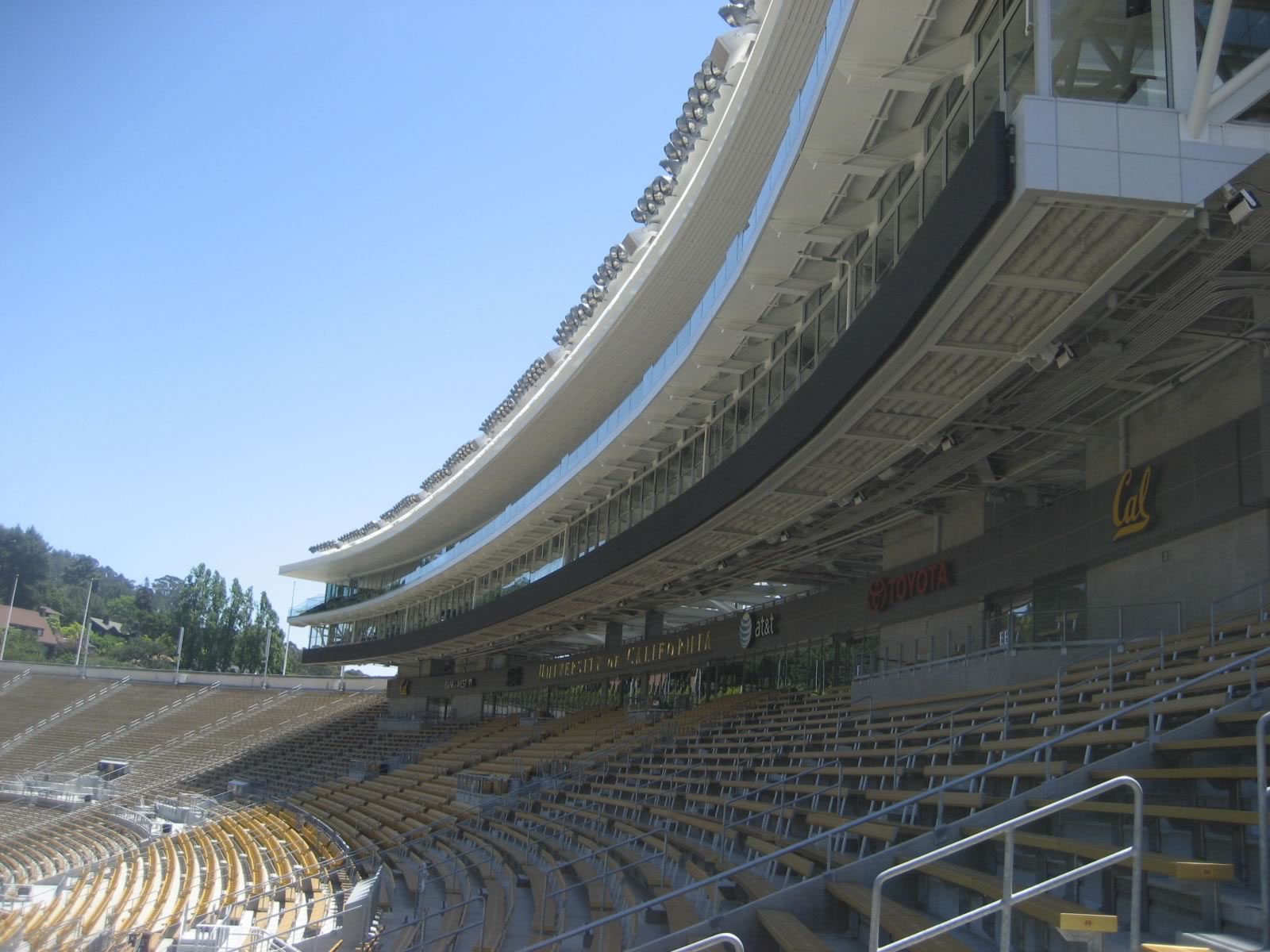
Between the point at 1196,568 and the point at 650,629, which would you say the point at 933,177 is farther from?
the point at 650,629

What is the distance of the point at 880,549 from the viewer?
22.9 metres

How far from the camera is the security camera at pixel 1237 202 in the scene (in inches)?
301

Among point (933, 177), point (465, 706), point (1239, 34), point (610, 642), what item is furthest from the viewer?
point (465, 706)

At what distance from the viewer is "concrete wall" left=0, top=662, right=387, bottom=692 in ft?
179

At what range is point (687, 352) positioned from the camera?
17.8m

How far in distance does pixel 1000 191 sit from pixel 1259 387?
5503mm

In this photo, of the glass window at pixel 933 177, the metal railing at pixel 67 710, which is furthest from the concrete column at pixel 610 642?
the metal railing at pixel 67 710

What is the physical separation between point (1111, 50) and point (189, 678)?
180ft

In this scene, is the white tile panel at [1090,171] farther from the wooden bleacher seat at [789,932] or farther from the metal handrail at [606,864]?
the metal handrail at [606,864]

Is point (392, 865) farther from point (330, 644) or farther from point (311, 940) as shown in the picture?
point (330, 644)

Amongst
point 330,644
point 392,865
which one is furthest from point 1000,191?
point 330,644

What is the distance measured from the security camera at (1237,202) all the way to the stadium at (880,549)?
28 mm

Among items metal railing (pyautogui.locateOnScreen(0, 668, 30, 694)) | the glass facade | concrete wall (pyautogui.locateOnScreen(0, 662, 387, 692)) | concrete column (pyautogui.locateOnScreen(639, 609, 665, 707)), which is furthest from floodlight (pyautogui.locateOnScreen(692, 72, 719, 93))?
metal railing (pyautogui.locateOnScreen(0, 668, 30, 694))

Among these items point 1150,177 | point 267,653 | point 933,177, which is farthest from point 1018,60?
point 267,653
